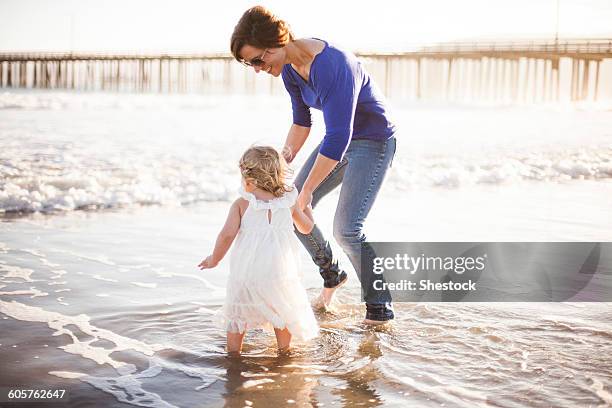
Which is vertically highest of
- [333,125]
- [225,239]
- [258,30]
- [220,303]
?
[258,30]

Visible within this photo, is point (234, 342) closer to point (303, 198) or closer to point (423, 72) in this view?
point (303, 198)

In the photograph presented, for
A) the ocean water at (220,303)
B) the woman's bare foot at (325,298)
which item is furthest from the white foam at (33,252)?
the woman's bare foot at (325,298)

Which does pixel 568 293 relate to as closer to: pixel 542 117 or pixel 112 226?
pixel 112 226

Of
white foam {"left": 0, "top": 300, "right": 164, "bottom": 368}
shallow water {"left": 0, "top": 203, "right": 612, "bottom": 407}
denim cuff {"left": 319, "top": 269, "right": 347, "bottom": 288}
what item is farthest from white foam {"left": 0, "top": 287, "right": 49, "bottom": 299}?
denim cuff {"left": 319, "top": 269, "right": 347, "bottom": 288}

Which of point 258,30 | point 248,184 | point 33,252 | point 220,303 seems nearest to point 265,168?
point 248,184

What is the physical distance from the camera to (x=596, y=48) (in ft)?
87.0

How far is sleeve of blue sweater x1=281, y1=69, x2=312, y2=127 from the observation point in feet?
10.9

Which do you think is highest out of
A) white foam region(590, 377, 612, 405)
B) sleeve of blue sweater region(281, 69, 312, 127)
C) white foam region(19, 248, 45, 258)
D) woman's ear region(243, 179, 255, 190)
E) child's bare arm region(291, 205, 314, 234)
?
sleeve of blue sweater region(281, 69, 312, 127)

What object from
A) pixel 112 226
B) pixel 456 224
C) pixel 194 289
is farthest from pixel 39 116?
pixel 194 289

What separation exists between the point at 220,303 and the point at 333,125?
4.27ft

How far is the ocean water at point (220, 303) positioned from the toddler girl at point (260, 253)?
171 millimetres

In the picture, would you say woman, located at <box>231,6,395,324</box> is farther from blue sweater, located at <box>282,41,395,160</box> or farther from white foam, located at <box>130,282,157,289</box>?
white foam, located at <box>130,282,157,289</box>

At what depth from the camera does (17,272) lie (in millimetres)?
4152

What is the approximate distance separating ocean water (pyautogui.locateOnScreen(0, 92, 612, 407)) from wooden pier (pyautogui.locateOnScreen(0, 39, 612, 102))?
61.2 ft
